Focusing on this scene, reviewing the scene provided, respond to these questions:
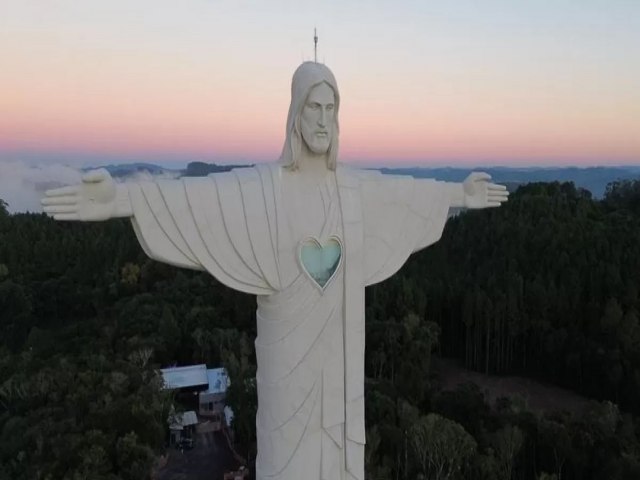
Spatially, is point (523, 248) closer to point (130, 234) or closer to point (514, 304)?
point (514, 304)

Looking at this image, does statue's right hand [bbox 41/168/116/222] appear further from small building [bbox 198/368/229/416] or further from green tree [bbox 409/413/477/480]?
small building [bbox 198/368/229/416]

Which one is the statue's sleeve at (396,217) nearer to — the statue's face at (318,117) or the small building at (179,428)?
the statue's face at (318,117)

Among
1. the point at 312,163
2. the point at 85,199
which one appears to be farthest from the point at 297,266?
the point at 85,199

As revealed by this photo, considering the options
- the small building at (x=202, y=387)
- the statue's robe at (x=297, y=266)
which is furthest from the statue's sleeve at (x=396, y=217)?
the small building at (x=202, y=387)

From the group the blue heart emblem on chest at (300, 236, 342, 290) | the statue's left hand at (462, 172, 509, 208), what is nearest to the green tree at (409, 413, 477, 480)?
the statue's left hand at (462, 172, 509, 208)

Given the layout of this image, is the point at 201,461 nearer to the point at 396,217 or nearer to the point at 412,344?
the point at 412,344
